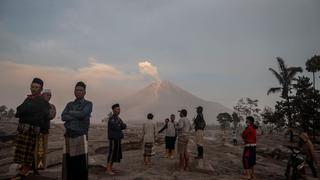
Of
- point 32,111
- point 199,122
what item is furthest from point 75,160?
point 199,122

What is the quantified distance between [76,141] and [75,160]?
34 cm

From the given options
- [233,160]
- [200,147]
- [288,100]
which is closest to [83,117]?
[200,147]

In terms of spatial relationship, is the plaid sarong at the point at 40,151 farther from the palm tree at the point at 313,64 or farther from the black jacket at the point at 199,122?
the palm tree at the point at 313,64

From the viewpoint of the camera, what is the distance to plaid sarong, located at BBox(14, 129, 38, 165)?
734 cm

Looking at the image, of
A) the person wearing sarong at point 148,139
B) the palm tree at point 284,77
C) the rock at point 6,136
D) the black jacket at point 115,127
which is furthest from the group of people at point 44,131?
the palm tree at point 284,77

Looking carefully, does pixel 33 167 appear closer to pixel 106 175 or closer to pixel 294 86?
pixel 106 175

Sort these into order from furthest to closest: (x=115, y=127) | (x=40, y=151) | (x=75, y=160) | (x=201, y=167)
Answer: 1. (x=201, y=167)
2. (x=115, y=127)
3. (x=40, y=151)
4. (x=75, y=160)

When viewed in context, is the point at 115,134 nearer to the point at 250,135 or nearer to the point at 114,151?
the point at 114,151

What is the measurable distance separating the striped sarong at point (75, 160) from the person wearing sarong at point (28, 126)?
1.45m

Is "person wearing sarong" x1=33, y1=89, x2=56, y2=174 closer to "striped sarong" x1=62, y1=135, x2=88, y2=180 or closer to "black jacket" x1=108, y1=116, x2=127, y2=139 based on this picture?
"striped sarong" x1=62, y1=135, x2=88, y2=180

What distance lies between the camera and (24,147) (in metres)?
7.39

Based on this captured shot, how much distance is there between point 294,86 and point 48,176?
32141 millimetres

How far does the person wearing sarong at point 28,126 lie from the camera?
24.1 feet

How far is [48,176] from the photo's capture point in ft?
26.9
